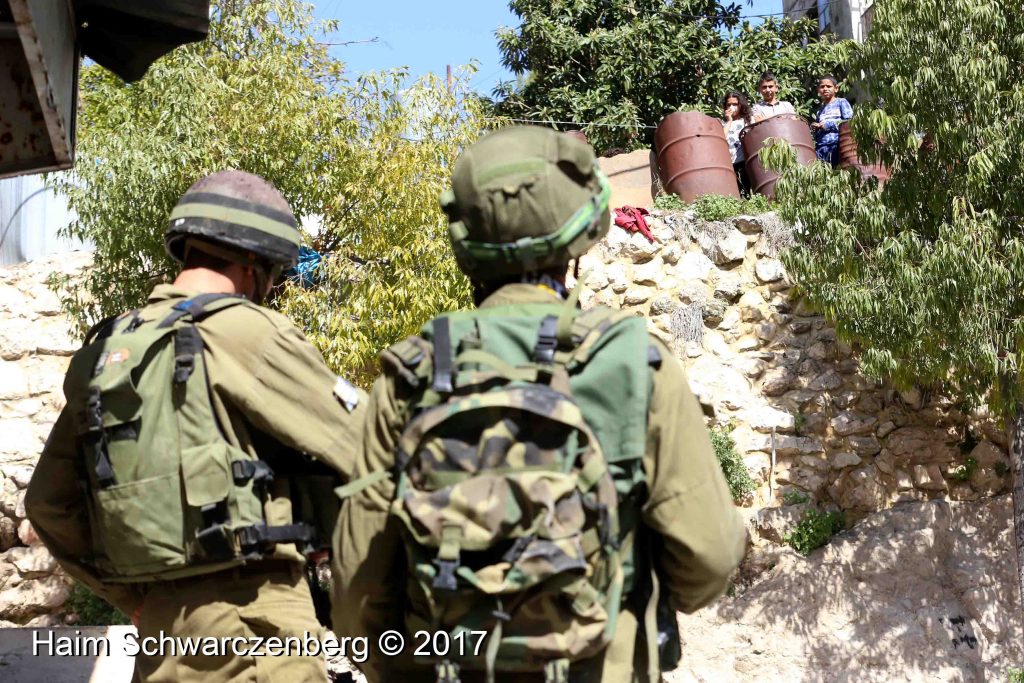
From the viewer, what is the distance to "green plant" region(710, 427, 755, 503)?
952 cm

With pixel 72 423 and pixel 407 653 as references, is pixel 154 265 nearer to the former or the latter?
pixel 72 423

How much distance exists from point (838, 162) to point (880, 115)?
127 inches

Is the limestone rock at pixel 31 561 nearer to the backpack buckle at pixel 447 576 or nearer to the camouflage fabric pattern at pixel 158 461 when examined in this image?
the camouflage fabric pattern at pixel 158 461

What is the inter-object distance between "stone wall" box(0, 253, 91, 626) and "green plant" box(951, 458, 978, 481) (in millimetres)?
6579

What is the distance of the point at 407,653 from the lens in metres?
2.43

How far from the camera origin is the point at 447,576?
2.18m

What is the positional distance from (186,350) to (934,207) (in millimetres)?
6064

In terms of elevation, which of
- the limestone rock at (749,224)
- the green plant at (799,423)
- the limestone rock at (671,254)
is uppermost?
the limestone rock at (749,224)

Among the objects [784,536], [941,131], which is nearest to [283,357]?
[941,131]

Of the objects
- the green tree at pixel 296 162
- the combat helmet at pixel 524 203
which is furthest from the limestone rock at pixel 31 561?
the combat helmet at pixel 524 203

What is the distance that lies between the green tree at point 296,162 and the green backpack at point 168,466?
16.1 feet

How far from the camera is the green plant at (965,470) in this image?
9641mm

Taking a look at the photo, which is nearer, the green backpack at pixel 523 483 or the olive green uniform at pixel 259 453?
the green backpack at pixel 523 483

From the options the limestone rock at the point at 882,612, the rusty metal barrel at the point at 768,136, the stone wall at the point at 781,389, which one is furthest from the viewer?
the rusty metal barrel at the point at 768,136
